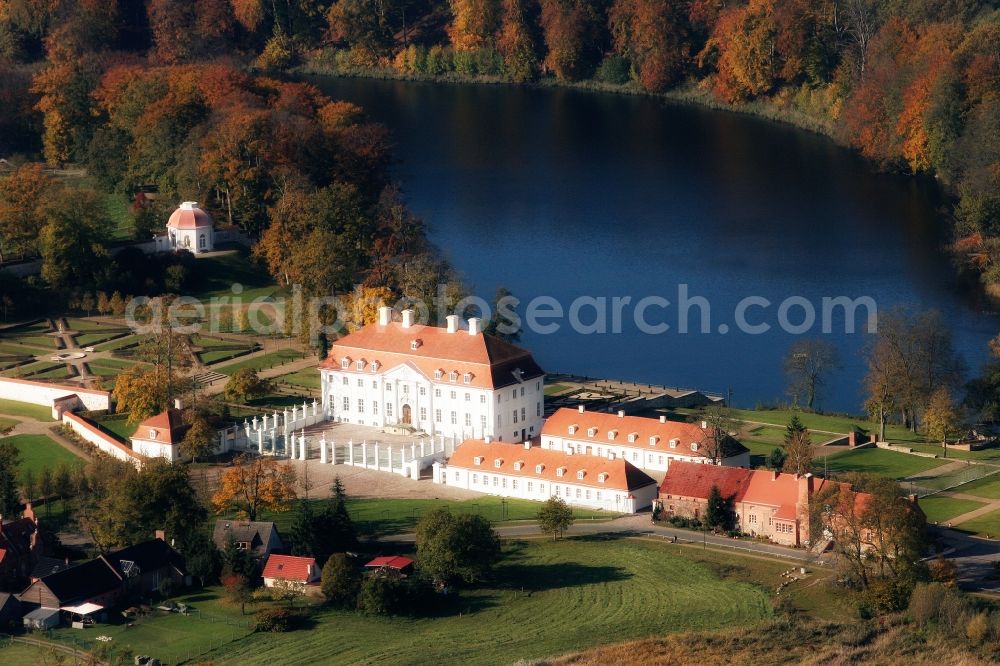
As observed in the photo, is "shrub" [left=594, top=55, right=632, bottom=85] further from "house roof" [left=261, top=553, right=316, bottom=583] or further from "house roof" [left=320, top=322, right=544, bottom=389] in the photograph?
"house roof" [left=261, top=553, right=316, bottom=583]

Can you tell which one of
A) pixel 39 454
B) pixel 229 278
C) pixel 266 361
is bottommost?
pixel 39 454

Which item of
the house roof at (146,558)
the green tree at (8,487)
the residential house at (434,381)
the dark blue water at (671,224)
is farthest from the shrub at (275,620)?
the dark blue water at (671,224)

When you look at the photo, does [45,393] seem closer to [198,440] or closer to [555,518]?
[198,440]

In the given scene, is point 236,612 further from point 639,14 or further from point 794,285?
point 639,14

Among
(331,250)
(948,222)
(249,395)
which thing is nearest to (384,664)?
(249,395)

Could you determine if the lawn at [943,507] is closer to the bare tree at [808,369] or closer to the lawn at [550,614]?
the lawn at [550,614]

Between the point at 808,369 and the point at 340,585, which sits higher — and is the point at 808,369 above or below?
above

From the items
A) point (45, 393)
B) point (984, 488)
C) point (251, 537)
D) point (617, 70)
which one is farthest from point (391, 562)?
point (617, 70)

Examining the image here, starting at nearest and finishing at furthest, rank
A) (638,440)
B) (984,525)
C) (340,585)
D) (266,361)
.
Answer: (340,585)
(984,525)
(638,440)
(266,361)
